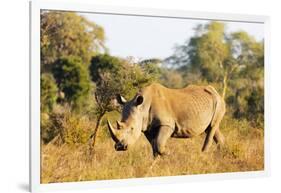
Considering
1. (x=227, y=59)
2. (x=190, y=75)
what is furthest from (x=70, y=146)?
(x=227, y=59)

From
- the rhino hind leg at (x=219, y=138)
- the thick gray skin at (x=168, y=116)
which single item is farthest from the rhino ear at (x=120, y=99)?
the rhino hind leg at (x=219, y=138)

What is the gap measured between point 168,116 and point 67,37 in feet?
4.42

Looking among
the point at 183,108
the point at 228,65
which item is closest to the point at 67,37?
the point at 183,108

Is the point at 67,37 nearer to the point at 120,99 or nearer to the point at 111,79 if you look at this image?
the point at 111,79

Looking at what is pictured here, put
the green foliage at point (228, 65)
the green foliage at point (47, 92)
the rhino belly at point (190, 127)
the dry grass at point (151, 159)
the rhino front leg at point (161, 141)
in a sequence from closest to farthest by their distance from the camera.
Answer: the green foliage at point (47, 92), the dry grass at point (151, 159), the rhino front leg at point (161, 141), the rhino belly at point (190, 127), the green foliage at point (228, 65)

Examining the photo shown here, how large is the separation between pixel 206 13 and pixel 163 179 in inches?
72.5

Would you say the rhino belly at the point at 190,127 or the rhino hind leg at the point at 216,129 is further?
the rhino hind leg at the point at 216,129

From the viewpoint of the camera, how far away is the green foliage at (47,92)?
6215 mm

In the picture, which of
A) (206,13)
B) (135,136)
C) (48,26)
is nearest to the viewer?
(48,26)

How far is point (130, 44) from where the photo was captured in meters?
6.68

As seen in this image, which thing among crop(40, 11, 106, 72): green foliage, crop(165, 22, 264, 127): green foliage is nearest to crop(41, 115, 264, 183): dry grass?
crop(165, 22, 264, 127): green foliage

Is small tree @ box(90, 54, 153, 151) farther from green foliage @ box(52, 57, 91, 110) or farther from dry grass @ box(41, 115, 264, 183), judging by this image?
dry grass @ box(41, 115, 264, 183)

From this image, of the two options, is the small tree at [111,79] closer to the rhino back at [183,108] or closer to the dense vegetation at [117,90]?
the dense vegetation at [117,90]
